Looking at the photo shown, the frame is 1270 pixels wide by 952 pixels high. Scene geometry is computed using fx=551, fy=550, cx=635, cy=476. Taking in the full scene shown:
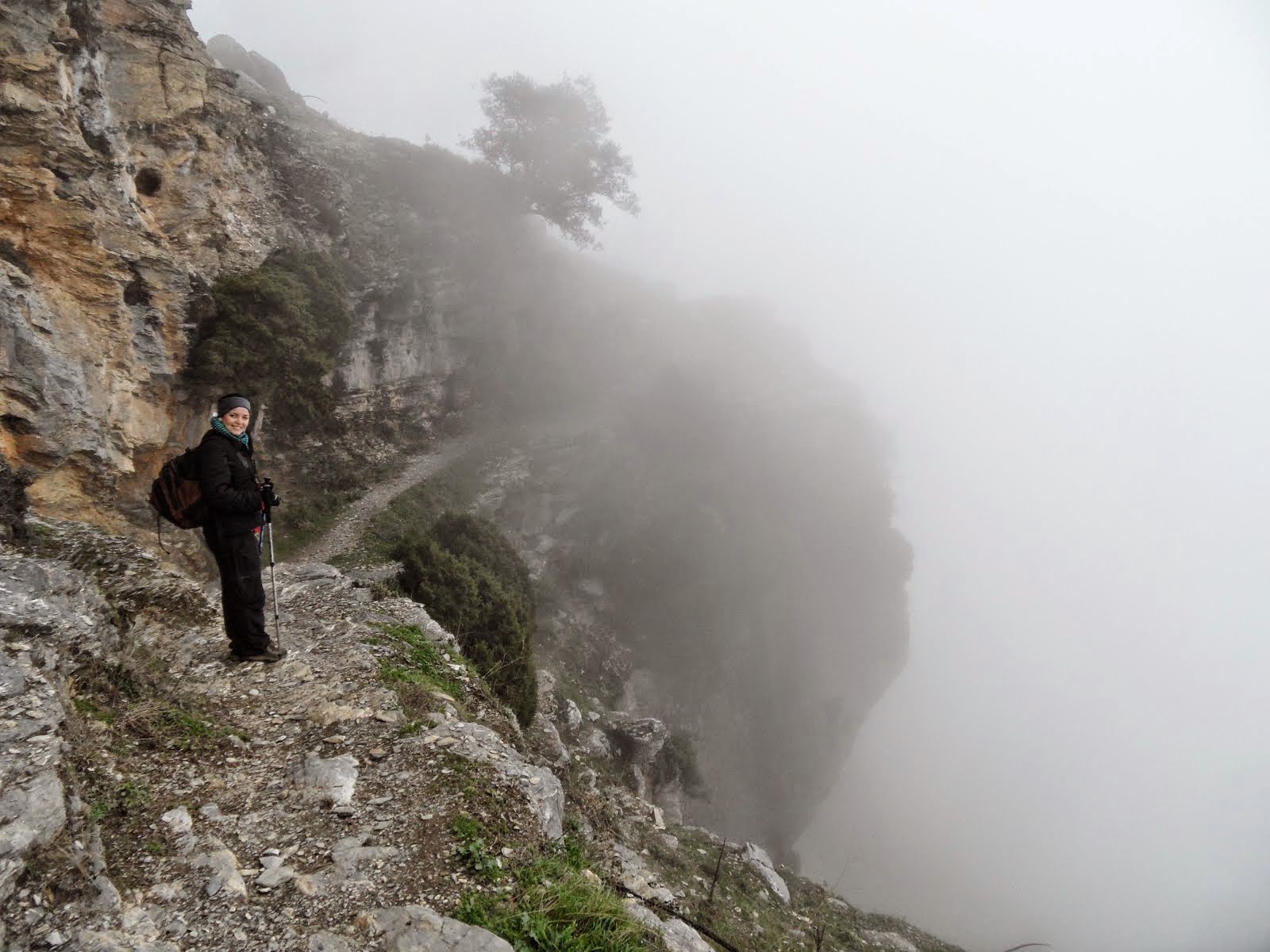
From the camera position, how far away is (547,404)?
109ft

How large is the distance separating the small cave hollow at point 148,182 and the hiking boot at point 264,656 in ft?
51.3

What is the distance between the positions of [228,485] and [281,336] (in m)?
14.4

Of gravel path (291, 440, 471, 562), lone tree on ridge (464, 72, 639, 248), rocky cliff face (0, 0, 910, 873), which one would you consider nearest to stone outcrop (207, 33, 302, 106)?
rocky cliff face (0, 0, 910, 873)

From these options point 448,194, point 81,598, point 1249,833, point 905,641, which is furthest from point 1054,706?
point 81,598

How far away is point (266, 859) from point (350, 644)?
4.10m

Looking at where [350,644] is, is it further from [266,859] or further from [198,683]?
[266,859]

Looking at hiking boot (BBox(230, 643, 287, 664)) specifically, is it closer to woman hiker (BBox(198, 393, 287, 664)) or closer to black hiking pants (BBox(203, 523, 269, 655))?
black hiking pants (BBox(203, 523, 269, 655))

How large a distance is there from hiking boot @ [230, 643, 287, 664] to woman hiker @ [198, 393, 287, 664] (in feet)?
0.85

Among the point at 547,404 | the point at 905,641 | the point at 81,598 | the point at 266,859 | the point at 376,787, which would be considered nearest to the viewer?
the point at 266,859

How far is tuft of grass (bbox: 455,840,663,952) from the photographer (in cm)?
369

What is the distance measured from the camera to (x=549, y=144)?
105ft

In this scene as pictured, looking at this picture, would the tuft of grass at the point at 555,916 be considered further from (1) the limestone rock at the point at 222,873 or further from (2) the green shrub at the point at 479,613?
(2) the green shrub at the point at 479,613

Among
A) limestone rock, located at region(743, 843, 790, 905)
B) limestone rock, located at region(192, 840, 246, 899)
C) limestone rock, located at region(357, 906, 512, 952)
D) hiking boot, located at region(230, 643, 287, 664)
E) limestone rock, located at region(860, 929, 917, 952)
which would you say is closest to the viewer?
limestone rock, located at region(357, 906, 512, 952)

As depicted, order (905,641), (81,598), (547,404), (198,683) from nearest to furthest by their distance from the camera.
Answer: (81,598) < (198,683) < (547,404) < (905,641)
